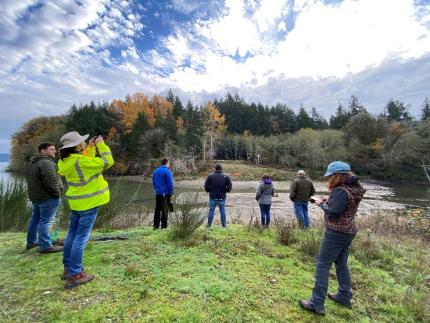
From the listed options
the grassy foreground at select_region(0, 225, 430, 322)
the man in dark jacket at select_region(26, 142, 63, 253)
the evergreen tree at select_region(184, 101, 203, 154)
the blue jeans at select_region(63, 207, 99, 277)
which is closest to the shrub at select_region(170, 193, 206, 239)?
the grassy foreground at select_region(0, 225, 430, 322)

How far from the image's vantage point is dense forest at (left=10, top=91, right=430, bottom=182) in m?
46.5

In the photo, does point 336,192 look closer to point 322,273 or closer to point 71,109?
point 322,273

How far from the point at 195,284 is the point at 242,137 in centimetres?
6374

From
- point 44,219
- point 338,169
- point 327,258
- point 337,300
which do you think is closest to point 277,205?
point 337,300

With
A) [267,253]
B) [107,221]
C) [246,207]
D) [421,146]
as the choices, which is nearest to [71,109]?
Result: [246,207]

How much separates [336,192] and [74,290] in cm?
363

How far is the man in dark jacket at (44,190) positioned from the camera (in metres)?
4.44

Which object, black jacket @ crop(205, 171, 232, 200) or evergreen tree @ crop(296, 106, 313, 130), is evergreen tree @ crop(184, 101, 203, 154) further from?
black jacket @ crop(205, 171, 232, 200)

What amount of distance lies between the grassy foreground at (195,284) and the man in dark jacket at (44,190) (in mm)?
335

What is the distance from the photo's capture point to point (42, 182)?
14.6 feet

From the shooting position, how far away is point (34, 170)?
4508mm

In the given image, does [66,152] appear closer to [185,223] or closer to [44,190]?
[44,190]

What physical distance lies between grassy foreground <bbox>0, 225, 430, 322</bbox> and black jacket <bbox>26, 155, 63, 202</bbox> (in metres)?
1.05

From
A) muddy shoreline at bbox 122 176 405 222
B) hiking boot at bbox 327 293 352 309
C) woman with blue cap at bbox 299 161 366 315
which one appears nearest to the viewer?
woman with blue cap at bbox 299 161 366 315
